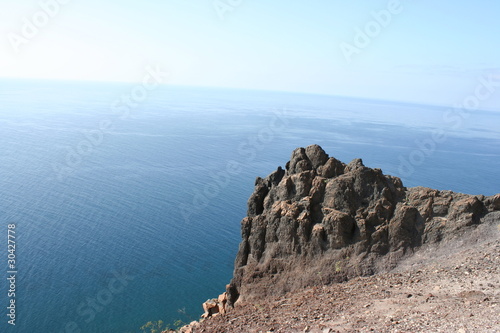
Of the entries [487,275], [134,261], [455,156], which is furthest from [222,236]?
[455,156]

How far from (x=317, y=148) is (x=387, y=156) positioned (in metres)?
115

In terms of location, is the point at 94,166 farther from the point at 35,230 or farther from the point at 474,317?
the point at 474,317

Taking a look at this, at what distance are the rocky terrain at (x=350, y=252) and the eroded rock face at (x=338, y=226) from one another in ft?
0.21

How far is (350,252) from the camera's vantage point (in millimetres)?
28000

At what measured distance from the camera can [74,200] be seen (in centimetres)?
7794

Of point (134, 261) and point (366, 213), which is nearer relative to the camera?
point (366, 213)

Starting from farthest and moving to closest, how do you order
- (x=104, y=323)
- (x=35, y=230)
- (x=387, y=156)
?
(x=387, y=156) < (x=35, y=230) < (x=104, y=323)

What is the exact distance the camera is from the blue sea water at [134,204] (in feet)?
157

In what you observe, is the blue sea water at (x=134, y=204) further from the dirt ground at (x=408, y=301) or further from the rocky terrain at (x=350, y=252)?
the dirt ground at (x=408, y=301)

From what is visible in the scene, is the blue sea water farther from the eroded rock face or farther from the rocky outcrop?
the eroded rock face

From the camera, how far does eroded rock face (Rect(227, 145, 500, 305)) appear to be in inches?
1087

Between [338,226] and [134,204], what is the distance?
56281mm

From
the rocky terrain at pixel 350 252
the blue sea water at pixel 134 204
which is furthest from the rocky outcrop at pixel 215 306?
the blue sea water at pixel 134 204

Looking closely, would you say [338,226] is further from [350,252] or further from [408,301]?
[408,301]
